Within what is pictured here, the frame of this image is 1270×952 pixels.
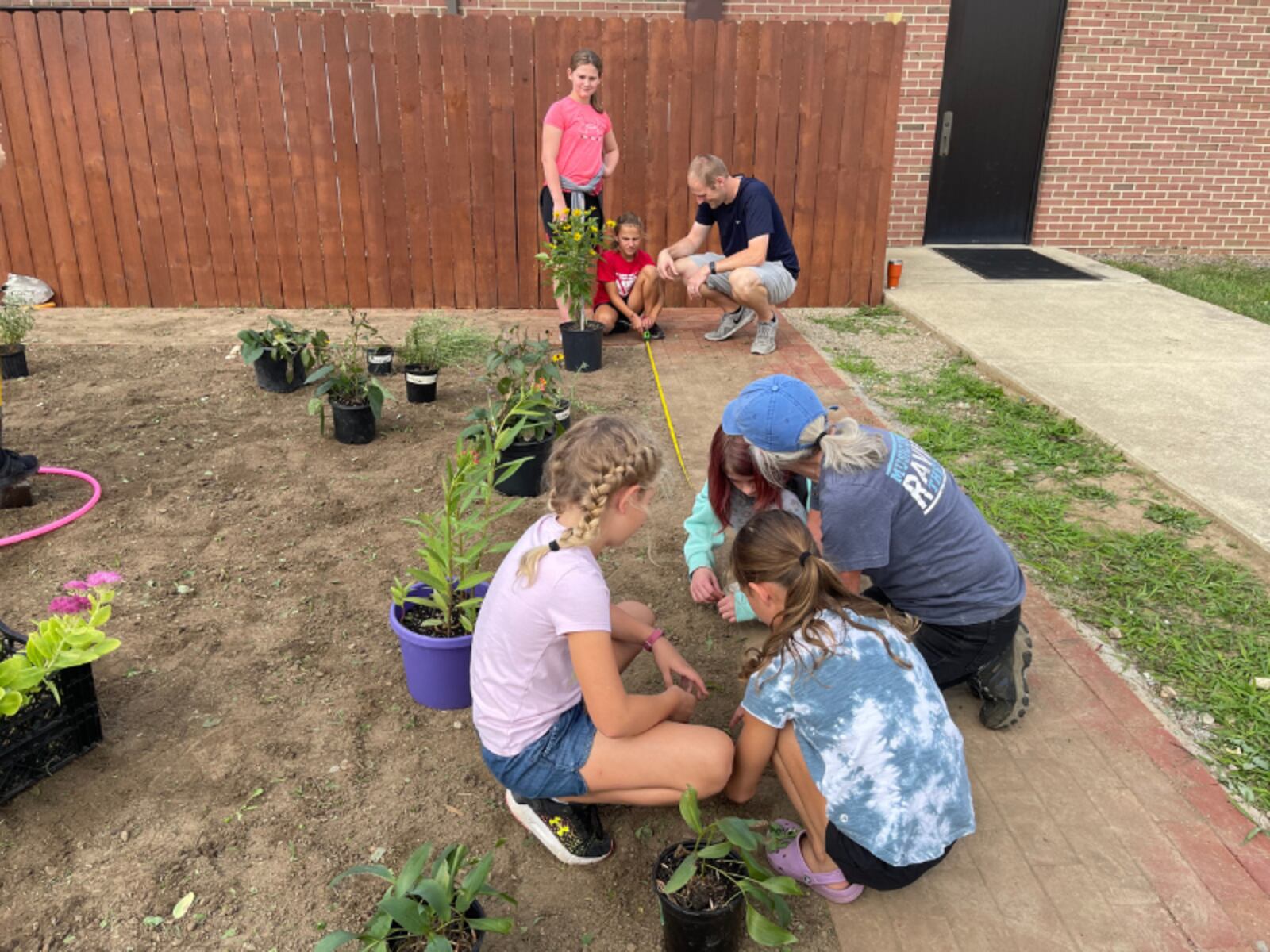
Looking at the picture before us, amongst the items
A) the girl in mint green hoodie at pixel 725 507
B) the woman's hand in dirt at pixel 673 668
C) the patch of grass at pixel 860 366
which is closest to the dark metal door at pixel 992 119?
the patch of grass at pixel 860 366

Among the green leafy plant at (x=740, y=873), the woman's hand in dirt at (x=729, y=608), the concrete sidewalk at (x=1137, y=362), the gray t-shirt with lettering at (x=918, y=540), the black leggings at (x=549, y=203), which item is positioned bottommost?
the woman's hand in dirt at (x=729, y=608)

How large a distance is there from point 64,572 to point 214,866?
1.78 metres

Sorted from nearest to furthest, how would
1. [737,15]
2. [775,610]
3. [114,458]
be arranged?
[775,610] < [114,458] < [737,15]

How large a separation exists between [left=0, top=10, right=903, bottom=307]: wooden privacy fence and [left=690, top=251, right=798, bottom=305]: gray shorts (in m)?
1.08

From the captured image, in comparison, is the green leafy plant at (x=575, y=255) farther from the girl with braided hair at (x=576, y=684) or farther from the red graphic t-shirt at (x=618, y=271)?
the girl with braided hair at (x=576, y=684)

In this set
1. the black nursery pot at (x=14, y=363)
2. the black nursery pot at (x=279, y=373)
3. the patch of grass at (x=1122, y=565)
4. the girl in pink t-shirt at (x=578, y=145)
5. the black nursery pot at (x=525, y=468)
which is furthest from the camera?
the girl in pink t-shirt at (x=578, y=145)

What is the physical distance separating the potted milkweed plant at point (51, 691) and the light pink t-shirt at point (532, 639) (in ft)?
3.30

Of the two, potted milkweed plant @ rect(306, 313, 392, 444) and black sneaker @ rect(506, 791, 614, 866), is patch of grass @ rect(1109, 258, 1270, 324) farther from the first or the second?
black sneaker @ rect(506, 791, 614, 866)

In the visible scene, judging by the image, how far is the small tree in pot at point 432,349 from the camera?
5.34 metres

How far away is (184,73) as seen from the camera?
6.98 metres

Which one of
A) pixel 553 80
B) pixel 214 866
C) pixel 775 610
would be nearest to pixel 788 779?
pixel 775 610

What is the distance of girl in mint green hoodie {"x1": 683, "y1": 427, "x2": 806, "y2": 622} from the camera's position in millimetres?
2729

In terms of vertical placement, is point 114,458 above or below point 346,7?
below

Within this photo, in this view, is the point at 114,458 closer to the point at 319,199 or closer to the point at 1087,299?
the point at 319,199
